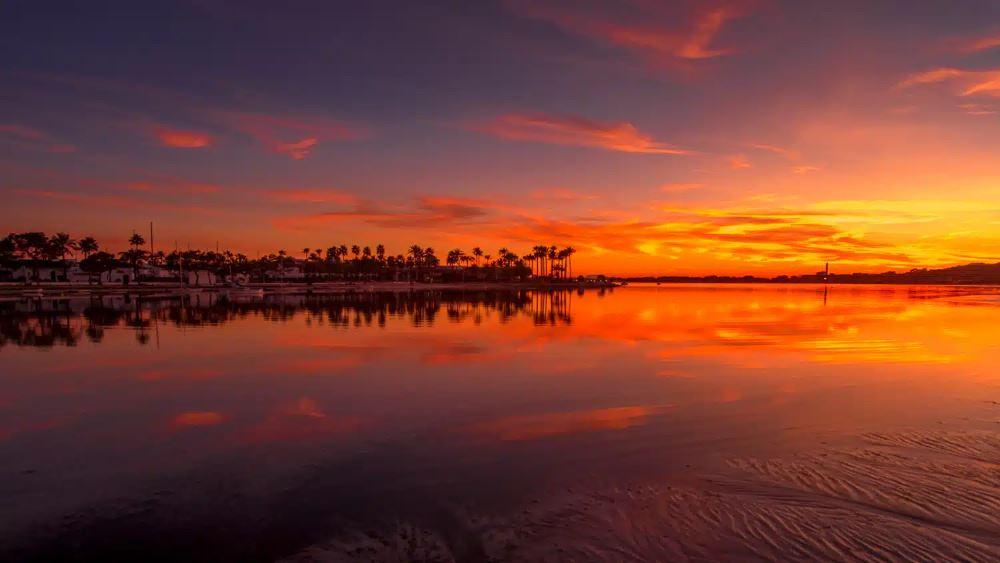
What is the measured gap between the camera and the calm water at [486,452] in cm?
753

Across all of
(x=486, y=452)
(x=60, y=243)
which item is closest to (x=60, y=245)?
(x=60, y=243)

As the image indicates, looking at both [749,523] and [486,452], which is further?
[486,452]

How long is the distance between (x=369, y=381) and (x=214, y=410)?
5160mm

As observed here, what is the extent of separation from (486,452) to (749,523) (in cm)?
528

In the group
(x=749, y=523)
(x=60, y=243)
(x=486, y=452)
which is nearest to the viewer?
(x=749, y=523)

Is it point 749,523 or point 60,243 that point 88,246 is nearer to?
point 60,243

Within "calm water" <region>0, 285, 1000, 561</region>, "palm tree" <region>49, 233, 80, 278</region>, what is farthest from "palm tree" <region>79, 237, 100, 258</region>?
"calm water" <region>0, 285, 1000, 561</region>

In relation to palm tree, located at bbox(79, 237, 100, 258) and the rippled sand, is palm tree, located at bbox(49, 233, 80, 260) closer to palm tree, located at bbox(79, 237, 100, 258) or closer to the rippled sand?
palm tree, located at bbox(79, 237, 100, 258)

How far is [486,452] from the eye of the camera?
36.8 feet

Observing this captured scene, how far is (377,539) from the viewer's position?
754cm

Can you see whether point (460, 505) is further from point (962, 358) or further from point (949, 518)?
point (962, 358)

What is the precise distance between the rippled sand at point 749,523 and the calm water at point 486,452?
0.16ft

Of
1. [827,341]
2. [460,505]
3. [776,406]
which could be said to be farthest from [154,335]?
[827,341]

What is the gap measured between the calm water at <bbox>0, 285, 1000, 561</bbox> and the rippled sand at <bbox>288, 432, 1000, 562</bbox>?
0.16ft
